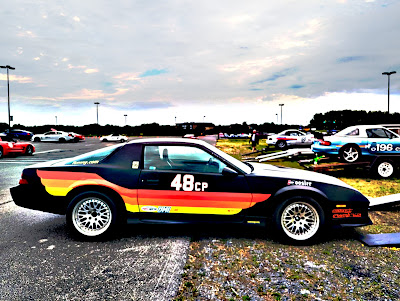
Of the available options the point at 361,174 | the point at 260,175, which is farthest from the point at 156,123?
the point at 260,175

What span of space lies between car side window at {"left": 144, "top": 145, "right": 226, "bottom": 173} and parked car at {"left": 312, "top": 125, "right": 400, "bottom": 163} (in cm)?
707

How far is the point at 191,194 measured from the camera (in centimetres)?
387

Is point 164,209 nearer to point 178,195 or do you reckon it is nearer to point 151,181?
point 178,195

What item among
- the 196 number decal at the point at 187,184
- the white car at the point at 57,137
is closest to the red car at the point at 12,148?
the 196 number decal at the point at 187,184

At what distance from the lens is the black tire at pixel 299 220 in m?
3.76

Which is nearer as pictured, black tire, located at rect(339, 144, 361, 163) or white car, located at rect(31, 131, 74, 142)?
black tire, located at rect(339, 144, 361, 163)

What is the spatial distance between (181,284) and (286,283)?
3.44ft

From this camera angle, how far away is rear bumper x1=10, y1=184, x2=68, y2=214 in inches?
160

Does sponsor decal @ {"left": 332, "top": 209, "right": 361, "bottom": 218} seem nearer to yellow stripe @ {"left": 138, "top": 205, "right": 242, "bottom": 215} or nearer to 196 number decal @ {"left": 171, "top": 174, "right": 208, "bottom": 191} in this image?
yellow stripe @ {"left": 138, "top": 205, "right": 242, "bottom": 215}

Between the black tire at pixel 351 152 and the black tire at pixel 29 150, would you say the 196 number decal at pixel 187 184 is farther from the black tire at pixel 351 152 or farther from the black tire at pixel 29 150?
the black tire at pixel 29 150

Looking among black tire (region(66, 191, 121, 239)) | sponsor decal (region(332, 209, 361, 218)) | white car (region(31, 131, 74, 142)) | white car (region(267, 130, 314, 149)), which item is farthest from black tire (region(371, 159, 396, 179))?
white car (region(31, 131, 74, 142))

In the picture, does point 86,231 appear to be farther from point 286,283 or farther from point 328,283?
point 328,283

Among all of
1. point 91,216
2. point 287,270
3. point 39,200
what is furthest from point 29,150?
point 287,270

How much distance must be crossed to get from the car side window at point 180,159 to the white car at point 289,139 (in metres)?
18.1
